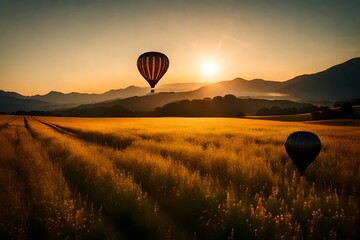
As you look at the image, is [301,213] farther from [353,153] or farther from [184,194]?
[353,153]

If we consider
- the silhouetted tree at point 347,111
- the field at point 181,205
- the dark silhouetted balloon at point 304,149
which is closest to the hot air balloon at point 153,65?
the field at point 181,205

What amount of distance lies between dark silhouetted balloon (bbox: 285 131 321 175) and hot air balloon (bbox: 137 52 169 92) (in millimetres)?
22114

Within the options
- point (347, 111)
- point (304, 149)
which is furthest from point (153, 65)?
point (347, 111)

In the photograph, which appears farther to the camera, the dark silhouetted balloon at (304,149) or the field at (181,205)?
the dark silhouetted balloon at (304,149)

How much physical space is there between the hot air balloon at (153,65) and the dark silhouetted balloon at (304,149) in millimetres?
22114

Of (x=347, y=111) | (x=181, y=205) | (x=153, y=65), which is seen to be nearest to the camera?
(x=181, y=205)

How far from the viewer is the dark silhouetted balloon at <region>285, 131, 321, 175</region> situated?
9.73 m

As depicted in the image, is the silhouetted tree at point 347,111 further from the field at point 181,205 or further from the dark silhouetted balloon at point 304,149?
the dark silhouetted balloon at point 304,149

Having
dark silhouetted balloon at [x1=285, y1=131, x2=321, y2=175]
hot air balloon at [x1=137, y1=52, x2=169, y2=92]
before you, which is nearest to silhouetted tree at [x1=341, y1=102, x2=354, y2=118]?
hot air balloon at [x1=137, y1=52, x2=169, y2=92]

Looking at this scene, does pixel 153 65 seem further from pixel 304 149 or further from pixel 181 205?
pixel 181 205

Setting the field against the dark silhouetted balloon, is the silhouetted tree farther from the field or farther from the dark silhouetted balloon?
the dark silhouetted balloon

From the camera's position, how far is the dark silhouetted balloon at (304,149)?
973 cm

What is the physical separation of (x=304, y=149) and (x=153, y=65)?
2250cm

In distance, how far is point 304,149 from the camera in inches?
383
